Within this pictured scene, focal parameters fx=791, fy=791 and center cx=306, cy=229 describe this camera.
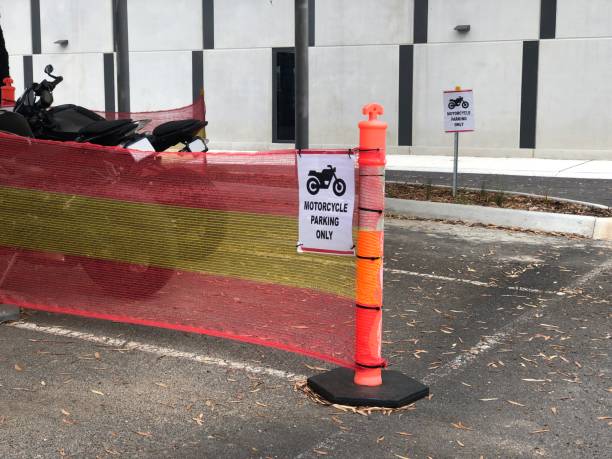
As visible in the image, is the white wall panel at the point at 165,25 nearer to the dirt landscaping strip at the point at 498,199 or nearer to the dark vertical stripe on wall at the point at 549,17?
the dark vertical stripe on wall at the point at 549,17

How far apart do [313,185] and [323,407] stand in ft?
4.11

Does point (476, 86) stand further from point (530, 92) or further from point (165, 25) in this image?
point (165, 25)

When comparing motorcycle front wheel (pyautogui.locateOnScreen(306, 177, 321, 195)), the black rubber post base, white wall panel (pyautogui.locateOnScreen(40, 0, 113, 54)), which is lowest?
the black rubber post base

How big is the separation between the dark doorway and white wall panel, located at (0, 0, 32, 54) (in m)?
9.41

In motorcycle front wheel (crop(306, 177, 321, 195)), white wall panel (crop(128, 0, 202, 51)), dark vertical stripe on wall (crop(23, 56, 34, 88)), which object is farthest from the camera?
dark vertical stripe on wall (crop(23, 56, 34, 88))

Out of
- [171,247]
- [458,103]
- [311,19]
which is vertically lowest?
[171,247]

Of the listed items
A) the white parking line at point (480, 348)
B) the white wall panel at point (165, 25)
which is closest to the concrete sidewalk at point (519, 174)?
the white parking line at point (480, 348)

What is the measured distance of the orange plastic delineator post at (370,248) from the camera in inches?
172

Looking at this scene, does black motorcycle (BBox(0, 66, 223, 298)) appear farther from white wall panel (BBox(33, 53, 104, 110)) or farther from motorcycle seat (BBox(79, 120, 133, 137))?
white wall panel (BBox(33, 53, 104, 110))

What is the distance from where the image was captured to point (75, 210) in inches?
223

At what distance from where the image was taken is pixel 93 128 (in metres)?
6.21

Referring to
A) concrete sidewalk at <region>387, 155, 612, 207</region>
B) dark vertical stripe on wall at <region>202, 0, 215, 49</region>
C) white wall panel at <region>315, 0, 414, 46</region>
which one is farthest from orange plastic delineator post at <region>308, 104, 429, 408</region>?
dark vertical stripe on wall at <region>202, 0, 215, 49</region>

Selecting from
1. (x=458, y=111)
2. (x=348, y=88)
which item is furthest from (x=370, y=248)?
(x=348, y=88)

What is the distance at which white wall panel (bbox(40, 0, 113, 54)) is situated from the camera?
2442 cm
